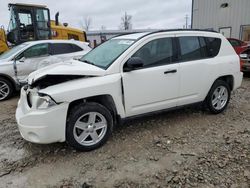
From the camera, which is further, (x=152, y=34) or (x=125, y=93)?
(x=152, y=34)

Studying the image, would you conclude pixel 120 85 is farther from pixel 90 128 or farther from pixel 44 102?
pixel 44 102

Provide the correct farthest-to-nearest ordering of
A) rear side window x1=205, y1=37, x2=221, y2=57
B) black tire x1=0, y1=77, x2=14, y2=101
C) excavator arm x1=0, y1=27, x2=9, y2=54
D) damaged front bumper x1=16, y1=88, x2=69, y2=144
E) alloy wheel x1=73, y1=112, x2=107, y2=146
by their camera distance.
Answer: excavator arm x1=0, y1=27, x2=9, y2=54 → black tire x1=0, y1=77, x2=14, y2=101 → rear side window x1=205, y1=37, x2=221, y2=57 → alloy wheel x1=73, y1=112, x2=107, y2=146 → damaged front bumper x1=16, y1=88, x2=69, y2=144

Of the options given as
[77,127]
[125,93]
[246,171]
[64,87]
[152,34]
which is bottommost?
[246,171]

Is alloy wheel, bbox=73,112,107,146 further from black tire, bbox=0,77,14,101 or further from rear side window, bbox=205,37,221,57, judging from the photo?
black tire, bbox=0,77,14,101

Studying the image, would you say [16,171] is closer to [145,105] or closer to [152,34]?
[145,105]

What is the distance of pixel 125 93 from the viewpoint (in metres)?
3.55

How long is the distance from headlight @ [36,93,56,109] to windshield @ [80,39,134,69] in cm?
99

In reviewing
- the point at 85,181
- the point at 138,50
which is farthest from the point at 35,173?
the point at 138,50

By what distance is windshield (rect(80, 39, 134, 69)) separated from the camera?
3.70 m

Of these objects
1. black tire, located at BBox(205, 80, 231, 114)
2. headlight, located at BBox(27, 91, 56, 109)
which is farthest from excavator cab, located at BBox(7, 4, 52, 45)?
black tire, located at BBox(205, 80, 231, 114)

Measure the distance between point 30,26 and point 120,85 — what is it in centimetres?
878

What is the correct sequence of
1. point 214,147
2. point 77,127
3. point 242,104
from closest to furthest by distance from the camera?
point 77,127 < point 214,147 < point 242,104

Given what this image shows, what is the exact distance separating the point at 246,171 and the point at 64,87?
262 cm

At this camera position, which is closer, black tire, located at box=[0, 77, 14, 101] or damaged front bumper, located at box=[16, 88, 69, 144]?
damaged front bumper, located at box=[16, 88, 69, 144]
